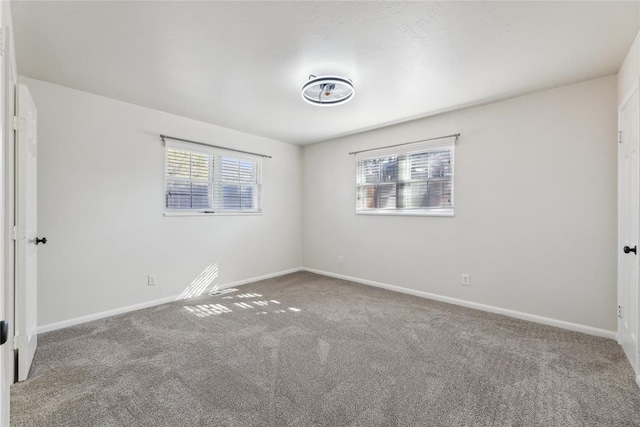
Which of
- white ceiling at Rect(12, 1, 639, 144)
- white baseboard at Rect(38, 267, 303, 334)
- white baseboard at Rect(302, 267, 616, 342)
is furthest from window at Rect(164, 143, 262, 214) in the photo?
white baseboard at Rect(302, 267, 616, 342)

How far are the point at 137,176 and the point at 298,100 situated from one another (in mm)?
2132

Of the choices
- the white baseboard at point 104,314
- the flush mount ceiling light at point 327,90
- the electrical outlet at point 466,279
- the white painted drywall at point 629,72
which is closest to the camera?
the white painted drywall at point 629,72

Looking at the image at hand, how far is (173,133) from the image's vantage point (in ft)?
12.9

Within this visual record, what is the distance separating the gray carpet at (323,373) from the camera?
179cm

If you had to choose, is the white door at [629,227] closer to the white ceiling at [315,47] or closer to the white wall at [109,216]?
the white ceiling at [315,47]

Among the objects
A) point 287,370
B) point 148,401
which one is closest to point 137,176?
point 148,401

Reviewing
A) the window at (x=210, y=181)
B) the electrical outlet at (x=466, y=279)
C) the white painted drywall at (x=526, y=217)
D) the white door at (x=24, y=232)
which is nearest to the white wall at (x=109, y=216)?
the window at (x=210, y=181)

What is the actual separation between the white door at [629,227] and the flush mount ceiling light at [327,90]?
2.20 m

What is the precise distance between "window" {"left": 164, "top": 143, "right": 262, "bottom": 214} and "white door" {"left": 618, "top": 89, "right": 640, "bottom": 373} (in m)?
4.33

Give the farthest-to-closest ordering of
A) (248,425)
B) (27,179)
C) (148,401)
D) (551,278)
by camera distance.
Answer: (551,278) → (27,179) → (148,401) → (248,425)

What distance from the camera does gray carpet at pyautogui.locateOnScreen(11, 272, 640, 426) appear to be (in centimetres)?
179

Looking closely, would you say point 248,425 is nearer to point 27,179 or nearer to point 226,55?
point 27,179

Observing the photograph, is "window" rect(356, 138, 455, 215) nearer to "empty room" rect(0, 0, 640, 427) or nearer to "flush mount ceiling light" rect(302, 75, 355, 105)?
"empty room" rect(0, 0, 640, 427)

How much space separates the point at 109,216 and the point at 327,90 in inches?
110
